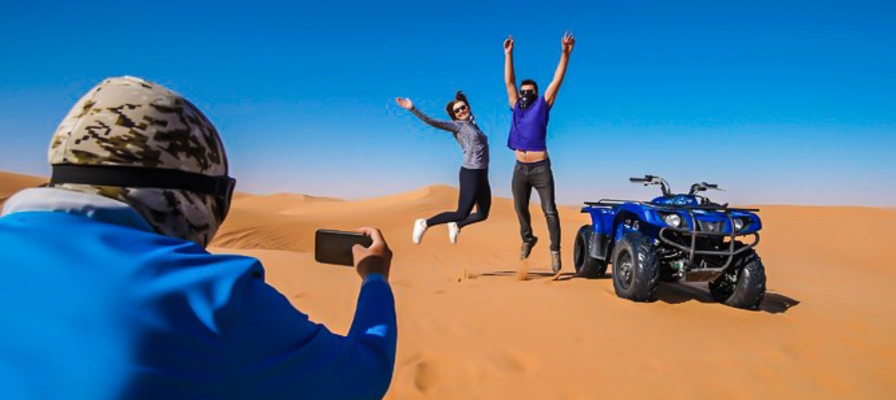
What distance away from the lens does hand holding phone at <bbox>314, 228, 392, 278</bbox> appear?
1428 mm

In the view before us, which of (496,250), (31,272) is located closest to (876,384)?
(31,272)

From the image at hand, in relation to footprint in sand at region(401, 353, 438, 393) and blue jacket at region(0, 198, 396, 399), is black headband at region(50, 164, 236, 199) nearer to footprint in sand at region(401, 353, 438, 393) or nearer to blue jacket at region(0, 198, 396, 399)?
blue jacket at region(0, 198, 396, 399)

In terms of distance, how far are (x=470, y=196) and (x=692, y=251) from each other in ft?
8.73

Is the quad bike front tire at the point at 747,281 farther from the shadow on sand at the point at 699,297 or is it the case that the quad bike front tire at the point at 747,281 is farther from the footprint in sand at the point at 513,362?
the footprint in sand at the point at 513,362

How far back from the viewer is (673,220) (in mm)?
4891

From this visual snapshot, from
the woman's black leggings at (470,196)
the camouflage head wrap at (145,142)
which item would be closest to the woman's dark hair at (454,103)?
the woman's black leggings at (470,196)

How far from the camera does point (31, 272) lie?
0.84 metres

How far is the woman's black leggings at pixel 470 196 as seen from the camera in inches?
253

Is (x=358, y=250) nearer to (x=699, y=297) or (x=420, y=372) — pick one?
(x=420, y=372)

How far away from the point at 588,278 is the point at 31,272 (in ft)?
20.8

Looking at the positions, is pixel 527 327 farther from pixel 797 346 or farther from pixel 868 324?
pixel 868 324

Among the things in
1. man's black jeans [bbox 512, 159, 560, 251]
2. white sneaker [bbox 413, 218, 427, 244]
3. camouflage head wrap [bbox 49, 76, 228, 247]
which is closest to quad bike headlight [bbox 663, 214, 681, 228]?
man's black jeans [bbox 512, 159, 560, 251]

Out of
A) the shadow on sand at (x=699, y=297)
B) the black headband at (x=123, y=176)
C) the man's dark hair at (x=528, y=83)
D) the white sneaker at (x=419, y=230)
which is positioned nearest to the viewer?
the black headband at (x=123, y=176)

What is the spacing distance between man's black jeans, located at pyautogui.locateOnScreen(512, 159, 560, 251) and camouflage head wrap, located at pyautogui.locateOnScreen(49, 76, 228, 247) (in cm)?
508
